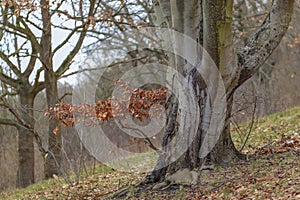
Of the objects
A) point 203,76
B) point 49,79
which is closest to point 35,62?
point 49,79

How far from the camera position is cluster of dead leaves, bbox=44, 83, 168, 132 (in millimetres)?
6820

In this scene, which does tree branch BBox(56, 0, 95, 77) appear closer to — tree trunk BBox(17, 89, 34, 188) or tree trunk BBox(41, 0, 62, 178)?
tree trunk BBox(41, 0, 62, 178)

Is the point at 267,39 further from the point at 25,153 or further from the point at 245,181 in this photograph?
the point at 25,153

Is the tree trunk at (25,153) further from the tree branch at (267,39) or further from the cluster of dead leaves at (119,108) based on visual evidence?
the tree branch at (267,39)

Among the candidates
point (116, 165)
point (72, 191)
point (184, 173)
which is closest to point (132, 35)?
point (116, 165)

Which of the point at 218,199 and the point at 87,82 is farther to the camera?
the point at 87,82

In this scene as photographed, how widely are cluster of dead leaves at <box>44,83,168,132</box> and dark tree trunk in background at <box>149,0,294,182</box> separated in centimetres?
45

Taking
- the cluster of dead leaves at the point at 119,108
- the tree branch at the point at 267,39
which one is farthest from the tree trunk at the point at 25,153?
the tree branch at the point at 267,39

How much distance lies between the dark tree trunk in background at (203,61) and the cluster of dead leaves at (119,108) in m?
0.45

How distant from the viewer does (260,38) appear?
6.68 metres

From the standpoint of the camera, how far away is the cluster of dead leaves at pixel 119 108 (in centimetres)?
682

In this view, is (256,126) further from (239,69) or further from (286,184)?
(286,184)

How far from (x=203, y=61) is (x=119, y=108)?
1.53 metres

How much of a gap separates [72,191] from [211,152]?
264cm
